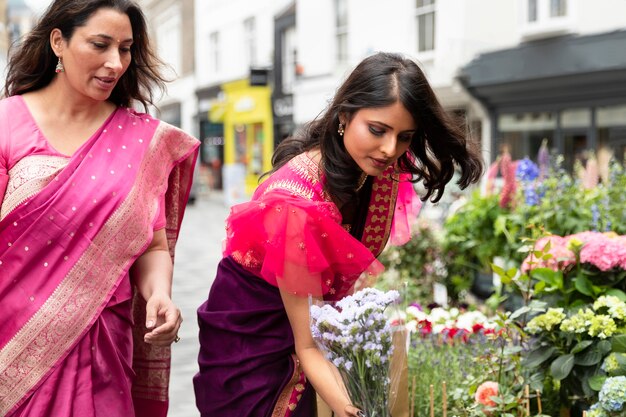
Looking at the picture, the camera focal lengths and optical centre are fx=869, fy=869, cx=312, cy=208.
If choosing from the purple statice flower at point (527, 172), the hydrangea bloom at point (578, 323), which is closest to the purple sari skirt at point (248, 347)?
the hydrangea bloom at point (578, 323)

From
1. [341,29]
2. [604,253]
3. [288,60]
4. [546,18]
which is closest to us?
[604,253]

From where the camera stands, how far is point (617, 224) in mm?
4332

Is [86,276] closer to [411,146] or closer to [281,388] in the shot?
[281,388]

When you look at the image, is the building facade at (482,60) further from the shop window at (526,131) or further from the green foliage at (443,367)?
the green foliage at (443,367)

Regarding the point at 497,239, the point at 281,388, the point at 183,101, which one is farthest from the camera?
the point at 183,101

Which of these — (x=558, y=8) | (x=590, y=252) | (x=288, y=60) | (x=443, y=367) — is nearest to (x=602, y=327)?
(x=590, y=252)

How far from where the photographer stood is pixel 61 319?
2.24 metres

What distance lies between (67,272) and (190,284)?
7623 mm

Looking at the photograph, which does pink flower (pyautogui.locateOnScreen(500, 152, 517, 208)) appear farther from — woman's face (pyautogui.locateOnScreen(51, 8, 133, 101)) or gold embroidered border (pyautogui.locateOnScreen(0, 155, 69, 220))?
gold embroidered border (pyautogui.locateOnScreen(0, 155, 69, 220))

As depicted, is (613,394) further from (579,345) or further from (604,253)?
(604,253)

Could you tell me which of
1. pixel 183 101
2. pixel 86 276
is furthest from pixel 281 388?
pixel 183 101

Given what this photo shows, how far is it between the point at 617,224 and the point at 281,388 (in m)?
2.66

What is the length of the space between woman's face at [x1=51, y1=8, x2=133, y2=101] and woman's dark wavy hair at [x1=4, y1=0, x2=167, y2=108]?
0.08ft

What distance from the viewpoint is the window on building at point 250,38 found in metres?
27.6
